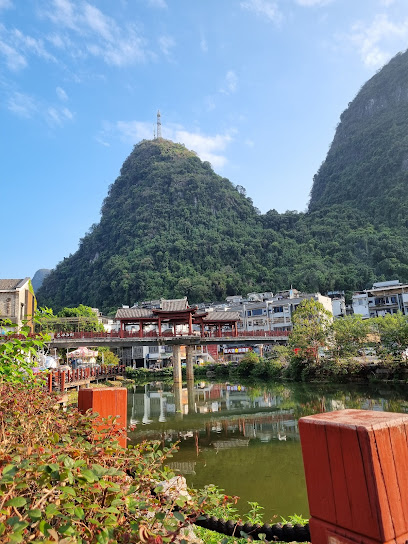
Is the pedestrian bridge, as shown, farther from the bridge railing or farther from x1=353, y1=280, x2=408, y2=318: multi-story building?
x1=353, y1=280, x2=408, y2=318: multi-story building

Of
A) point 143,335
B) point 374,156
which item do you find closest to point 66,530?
point 143,335

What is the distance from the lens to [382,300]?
41.8 metres

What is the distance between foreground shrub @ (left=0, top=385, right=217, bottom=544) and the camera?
105 cm

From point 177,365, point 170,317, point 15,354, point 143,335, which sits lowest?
point 177,365

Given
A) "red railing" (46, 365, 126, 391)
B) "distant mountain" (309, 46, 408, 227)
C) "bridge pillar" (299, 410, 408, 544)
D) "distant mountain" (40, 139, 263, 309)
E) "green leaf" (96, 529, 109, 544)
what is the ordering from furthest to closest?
"distant mountain" (40, 139, 263, 309) < "distant mountain" (309, 46, 408, 227) < "red railing" (46, 365, 126, 391) < "green leaf" (96, 529, 109, 544) < "bridge pillar" (299, 410, 408, 544)

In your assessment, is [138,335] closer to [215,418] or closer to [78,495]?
[215,418]

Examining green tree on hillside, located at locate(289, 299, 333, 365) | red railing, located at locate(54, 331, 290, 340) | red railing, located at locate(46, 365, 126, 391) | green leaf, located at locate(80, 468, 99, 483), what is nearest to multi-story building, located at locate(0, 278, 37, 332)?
red railing, located at locate(54, 331, 290, 340)

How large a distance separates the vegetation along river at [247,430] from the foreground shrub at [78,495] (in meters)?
2.34

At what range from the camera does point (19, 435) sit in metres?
1.86

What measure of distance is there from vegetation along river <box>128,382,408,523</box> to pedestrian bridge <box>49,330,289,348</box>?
3748mm

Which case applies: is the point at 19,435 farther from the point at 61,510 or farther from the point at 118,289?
the point at 118,289

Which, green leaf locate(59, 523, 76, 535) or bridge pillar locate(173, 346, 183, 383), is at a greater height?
green leaf locate(59, 523, 76, 535)

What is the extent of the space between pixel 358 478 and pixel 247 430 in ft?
36.4

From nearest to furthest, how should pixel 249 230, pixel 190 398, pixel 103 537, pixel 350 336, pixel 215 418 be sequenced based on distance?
1. pixel 103 537
2. pixel 215 418
3. pixel 190 398
4. pixel 350 336
5. pixel 249 230
